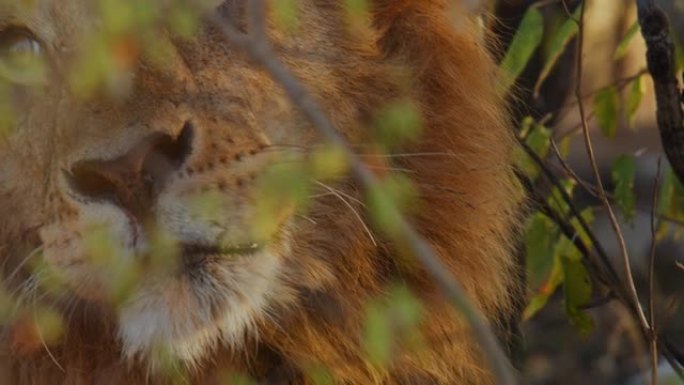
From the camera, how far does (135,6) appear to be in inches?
95.9

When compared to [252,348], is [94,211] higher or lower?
higher

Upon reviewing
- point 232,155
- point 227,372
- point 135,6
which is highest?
point 135,6

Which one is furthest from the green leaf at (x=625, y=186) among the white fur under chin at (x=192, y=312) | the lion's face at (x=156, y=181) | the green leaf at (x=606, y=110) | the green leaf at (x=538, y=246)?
the white fur under chin at (x=192, y=312)

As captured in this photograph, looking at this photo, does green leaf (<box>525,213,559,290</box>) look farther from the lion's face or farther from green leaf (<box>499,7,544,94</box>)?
the lion's face

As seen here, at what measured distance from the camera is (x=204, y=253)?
2.89m

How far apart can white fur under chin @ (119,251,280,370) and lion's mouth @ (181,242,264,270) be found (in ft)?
0.06

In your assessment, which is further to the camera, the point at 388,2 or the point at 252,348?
the point at 388,2

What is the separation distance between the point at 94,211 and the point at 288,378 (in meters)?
0.66

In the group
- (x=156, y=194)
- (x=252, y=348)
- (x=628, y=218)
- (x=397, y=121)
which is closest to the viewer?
(x=156, y=194)

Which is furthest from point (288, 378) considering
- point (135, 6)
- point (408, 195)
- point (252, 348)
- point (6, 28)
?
point (135, 6)

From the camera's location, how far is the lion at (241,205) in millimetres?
2863

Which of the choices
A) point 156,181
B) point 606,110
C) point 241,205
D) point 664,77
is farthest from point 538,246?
point 156,181

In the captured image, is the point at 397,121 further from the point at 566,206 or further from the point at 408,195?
the point at 566,206

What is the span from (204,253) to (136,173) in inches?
8.1
